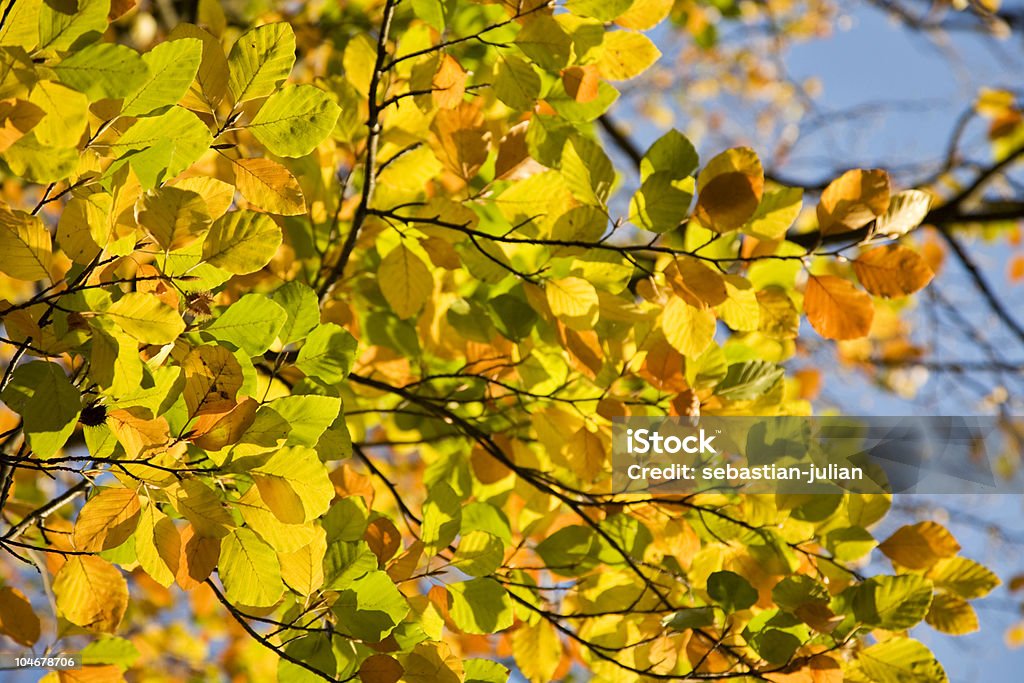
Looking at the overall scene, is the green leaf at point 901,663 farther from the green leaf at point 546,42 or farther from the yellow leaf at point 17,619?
the yellow leaf at point 17,619

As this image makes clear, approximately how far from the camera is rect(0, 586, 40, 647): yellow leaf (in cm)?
99

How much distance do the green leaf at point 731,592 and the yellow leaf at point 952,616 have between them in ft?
0.96

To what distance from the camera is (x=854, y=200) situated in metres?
0.94

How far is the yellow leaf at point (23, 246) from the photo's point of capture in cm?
67

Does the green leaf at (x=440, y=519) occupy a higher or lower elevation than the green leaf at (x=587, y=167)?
lower

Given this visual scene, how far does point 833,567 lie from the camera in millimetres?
1125

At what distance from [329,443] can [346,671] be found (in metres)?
0.26

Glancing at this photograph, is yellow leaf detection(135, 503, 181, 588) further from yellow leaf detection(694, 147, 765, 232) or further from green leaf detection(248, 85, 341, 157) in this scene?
yellow leaf detection(694, 147, 765, 232)

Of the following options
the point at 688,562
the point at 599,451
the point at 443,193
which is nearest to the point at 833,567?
the point at 688,562

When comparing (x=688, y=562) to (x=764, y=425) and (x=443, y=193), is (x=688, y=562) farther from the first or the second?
(x=443, y=193)

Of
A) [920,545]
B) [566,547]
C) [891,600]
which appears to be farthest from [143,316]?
[920,545]

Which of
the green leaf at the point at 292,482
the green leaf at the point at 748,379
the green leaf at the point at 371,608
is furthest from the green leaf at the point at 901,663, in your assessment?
the green leaf at the point at 292,482

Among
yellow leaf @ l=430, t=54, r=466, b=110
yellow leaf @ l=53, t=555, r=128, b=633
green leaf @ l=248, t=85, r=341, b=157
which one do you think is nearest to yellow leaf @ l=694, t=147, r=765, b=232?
yellow leaf @ l=430, t=54, r=466, b=110

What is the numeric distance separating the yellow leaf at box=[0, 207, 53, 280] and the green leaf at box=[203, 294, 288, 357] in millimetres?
157
